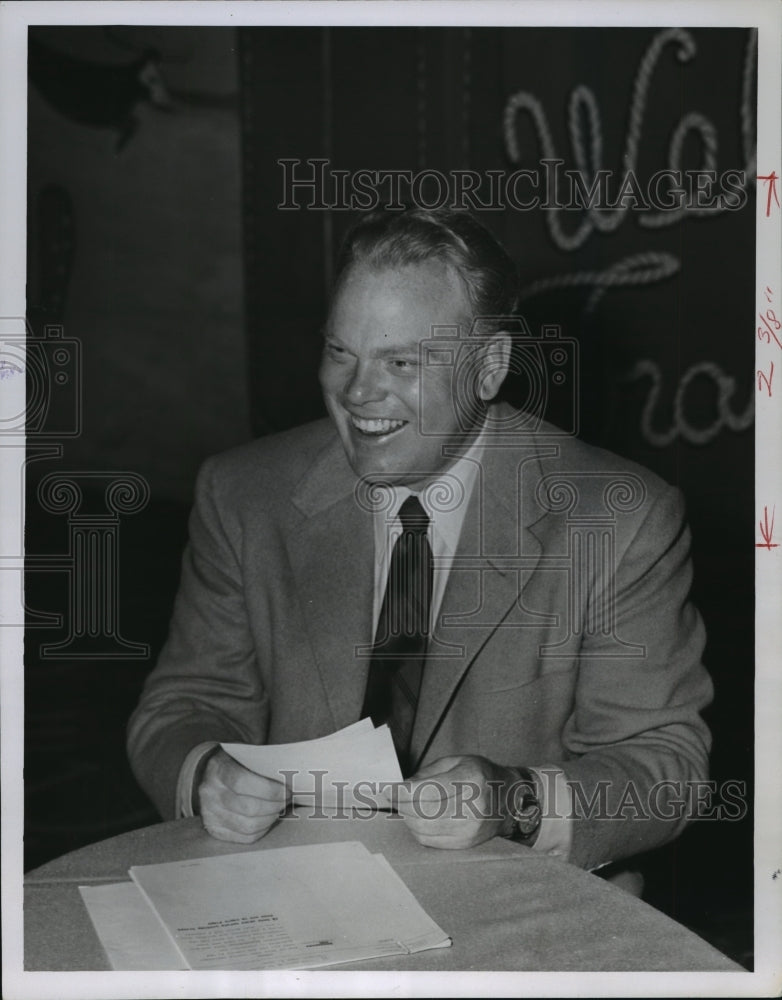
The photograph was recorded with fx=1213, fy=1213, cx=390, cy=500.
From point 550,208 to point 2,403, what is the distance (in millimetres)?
942

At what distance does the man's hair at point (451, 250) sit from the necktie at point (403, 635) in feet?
1.15

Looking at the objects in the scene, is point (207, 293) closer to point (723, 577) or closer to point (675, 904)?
point (723, 577)

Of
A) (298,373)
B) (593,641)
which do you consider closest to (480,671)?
(593,641)

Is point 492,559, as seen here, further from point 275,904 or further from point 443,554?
point 275,904

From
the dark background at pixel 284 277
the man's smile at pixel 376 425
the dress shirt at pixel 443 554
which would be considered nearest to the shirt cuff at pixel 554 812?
the dress shirt at pixel 443 554

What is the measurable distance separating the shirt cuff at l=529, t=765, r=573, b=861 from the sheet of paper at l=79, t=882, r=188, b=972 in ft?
1.96

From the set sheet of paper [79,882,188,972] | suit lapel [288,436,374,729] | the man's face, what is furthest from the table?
the man's face

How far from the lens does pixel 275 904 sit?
6.14 ft

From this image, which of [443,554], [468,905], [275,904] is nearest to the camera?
[468,905]

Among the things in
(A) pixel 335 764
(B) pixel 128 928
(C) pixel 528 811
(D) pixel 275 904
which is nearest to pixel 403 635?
(A) pixel 335 764

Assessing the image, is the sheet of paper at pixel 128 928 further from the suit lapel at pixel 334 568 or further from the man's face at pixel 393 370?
the man's face at pixel 393 370

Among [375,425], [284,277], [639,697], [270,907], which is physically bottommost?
[270,907]

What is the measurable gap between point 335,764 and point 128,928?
397 millimetres

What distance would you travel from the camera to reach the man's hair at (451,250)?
192cm
